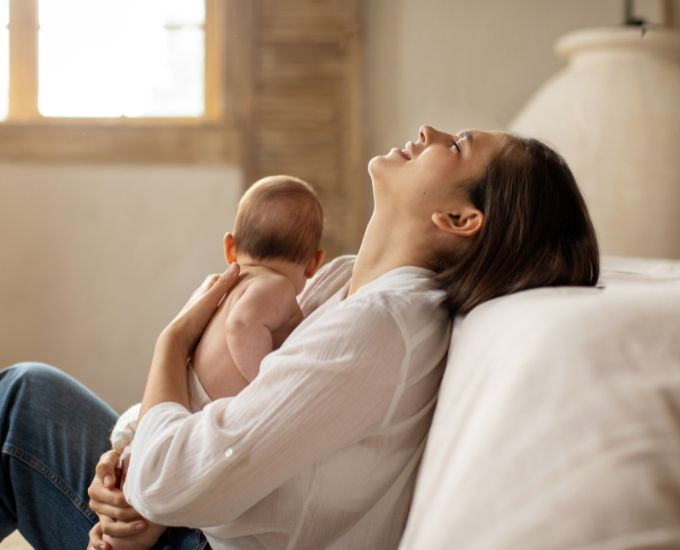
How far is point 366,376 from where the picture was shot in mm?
962

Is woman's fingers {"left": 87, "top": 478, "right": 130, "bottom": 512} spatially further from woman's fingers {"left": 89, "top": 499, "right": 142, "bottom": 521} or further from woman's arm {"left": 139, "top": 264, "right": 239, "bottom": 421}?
woman's arm {"left": 139, "top": 264, "right": 239, "bottom": 421}

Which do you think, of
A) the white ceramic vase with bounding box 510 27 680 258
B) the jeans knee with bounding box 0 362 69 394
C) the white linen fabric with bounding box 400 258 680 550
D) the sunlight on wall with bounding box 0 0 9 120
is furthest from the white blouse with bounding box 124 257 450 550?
the sunlight on wall with bounding box 0 0 9 120

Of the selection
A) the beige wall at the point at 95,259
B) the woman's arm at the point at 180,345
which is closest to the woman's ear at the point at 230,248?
the woman's arm at the point at 180,345

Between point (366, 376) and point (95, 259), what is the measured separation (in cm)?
244

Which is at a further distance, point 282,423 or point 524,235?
→ point 524,235

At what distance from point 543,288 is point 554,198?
16 centimetres

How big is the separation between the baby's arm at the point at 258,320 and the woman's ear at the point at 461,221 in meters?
0.28

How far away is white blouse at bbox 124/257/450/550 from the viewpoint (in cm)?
95

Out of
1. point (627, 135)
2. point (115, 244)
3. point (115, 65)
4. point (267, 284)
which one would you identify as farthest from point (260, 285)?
point (115, 65)

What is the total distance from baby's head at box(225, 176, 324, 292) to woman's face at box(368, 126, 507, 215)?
0.24 meters

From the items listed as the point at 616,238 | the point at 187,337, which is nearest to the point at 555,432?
the point at 187,337

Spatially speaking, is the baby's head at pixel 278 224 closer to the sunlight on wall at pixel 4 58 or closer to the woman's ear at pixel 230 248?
the woman's ear at pixel 230 248

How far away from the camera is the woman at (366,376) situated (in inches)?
37.7

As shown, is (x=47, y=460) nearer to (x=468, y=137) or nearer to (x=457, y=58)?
(x=468, y=137)
